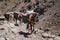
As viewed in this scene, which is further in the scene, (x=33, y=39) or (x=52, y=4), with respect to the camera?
(x=52, y=4)

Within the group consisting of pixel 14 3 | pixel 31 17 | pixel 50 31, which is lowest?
pixel 14 3

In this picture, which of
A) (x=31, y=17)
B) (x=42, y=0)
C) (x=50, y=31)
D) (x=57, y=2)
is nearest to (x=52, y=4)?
(x=57, y=2)

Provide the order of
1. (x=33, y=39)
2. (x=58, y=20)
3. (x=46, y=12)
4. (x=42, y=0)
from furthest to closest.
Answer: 1. (x=42, y=0)
2. (x=46, y=12)
3. (x=58, y=20)
4. (x=33, y=39)

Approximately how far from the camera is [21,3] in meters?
32.3

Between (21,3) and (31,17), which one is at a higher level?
(31,17)

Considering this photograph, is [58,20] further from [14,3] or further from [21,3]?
[14,3]

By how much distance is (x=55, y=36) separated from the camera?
15266 mm

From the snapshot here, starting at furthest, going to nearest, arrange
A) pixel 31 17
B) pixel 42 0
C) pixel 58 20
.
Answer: pixel 42 0 < pixel 58 20 < pixel 31 17

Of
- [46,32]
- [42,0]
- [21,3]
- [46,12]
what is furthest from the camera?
[21,3]

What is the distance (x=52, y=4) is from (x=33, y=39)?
31.9 ft

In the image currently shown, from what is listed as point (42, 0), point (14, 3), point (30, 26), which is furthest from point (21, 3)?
point (30, 26)

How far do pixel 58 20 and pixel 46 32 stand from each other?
2446 mm

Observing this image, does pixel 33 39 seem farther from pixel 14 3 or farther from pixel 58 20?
pixel 14 3

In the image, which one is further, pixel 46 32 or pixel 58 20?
pixel 58 20
